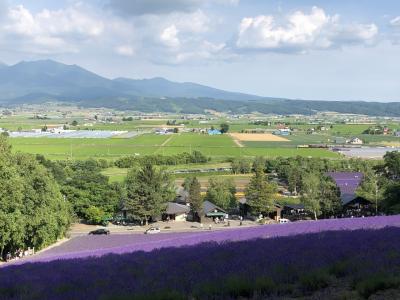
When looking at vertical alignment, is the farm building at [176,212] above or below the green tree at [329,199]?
below

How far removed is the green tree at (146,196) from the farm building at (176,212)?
1191mm

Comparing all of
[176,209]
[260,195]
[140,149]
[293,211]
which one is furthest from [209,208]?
[140,149]

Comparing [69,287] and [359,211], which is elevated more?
[69,287]

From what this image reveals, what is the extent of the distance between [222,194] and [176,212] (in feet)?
21.9

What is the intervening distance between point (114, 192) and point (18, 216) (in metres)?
25.4

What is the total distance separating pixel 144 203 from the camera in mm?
48250

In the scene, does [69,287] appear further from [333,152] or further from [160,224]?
[333,152]

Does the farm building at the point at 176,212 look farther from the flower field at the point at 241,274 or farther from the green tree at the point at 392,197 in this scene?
the flower field at the point at 241,274

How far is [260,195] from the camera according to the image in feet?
164

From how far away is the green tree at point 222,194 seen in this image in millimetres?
55703

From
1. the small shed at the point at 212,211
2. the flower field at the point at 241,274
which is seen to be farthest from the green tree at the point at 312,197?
the flower field at the point at 241,274

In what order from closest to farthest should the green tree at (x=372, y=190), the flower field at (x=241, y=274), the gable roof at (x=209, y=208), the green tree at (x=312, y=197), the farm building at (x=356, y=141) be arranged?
the flower field at (x=241, y=274) < the green tree at (x=312, y=197) < the green tree at (x=372, y=190) < the gable roof at (x=209, y=208) < the farm building at (x=356, y=141)

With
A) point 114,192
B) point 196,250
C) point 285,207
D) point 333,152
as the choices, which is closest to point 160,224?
point 114,192

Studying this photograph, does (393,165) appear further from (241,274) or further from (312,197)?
(241,274)
